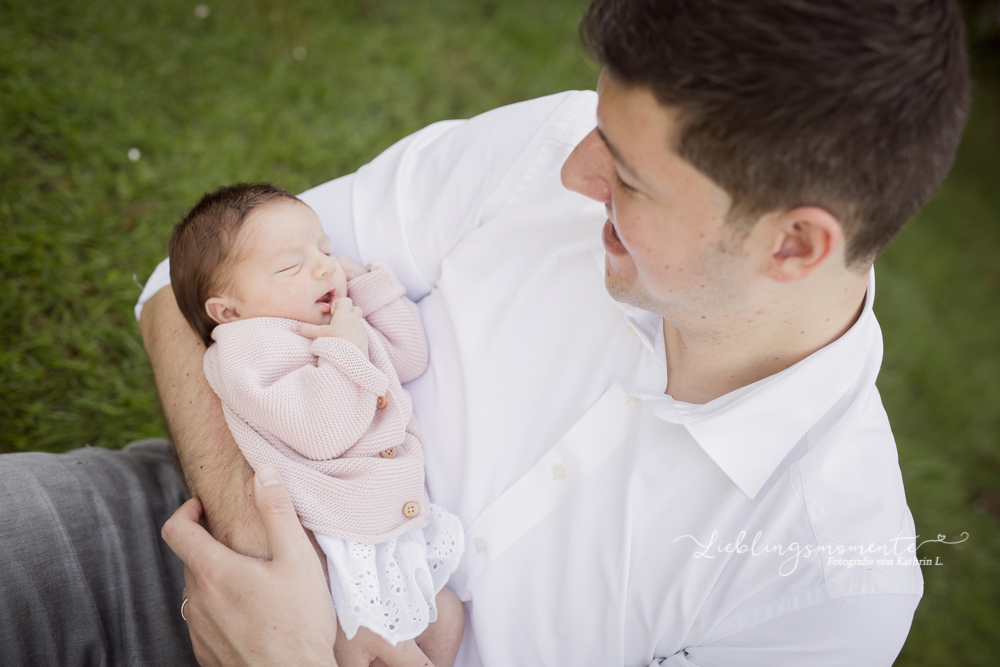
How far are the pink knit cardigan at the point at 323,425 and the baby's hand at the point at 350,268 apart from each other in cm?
28

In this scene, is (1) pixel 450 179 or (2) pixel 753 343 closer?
(2) pixel 753 343

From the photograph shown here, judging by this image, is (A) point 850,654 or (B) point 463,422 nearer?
(A) point 850,654

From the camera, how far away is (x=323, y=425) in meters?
1.57

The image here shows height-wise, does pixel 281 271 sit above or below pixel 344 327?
above

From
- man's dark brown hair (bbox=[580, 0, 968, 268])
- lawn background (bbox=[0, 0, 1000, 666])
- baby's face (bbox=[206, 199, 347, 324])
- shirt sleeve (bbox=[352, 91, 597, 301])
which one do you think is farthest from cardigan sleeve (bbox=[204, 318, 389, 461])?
lawn background (bbox=[0, 0, 1000, 666])

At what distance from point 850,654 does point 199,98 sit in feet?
11.5

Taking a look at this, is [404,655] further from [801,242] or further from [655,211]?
[801,242]

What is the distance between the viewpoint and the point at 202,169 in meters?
3.03

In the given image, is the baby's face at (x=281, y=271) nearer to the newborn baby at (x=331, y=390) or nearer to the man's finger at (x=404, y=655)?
the newborn baby at (x=331, y=390)

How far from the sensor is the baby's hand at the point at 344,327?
1.68m

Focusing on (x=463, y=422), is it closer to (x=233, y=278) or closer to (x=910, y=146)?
(x=233, y=278)

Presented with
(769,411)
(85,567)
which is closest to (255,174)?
(85,567)

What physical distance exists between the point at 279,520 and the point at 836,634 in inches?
50.4

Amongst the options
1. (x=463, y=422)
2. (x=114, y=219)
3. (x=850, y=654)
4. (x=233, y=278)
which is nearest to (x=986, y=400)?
(x=850, y=654)
